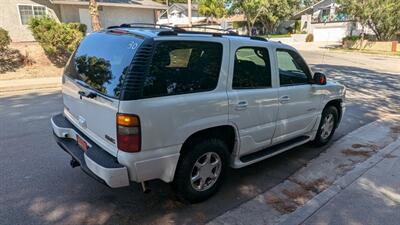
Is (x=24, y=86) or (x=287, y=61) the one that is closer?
(x=287, y=61)

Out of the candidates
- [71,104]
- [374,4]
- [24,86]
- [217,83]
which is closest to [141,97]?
[217,83]

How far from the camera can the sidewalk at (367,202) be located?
338 cm

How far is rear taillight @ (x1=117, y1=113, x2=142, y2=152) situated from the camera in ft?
9.44

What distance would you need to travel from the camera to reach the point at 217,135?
3645 millimetres

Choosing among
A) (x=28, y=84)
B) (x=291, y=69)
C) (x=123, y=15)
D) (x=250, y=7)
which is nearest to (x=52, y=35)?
(x=28, y=84)

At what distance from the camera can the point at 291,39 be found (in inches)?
1786

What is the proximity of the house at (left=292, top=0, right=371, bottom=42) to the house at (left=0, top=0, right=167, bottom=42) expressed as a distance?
24.4 meters

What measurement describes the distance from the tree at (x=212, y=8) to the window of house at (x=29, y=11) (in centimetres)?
3742

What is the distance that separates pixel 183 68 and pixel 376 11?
3051 cm

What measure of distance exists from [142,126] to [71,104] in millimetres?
1390

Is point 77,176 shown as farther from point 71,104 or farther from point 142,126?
point 142,126

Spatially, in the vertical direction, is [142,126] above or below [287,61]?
below

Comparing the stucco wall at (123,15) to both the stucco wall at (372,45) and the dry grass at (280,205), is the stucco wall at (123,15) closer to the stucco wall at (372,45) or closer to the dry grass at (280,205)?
the stucco wall at (372,45)

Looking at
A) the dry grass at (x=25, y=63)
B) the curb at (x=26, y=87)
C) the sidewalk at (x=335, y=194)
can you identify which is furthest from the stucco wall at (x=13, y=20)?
the sidewalk at (x=335, y=194)
